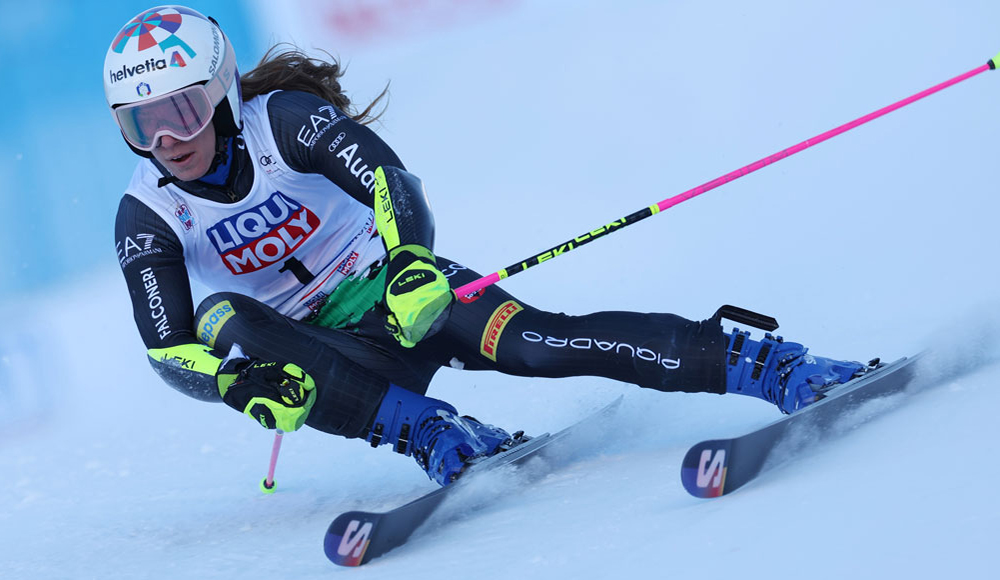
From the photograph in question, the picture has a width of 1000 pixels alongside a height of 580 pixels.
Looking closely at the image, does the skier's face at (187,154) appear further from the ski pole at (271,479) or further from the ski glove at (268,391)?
the ski pole at (271,479)

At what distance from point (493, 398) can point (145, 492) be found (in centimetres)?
135

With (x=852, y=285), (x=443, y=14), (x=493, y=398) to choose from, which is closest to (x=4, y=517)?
(x=493, y=398)

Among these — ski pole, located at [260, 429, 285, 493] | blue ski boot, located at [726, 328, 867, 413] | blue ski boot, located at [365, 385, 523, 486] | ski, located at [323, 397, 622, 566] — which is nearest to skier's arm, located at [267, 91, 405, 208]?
blue ski boot, located at [365, 385, 523, 486]

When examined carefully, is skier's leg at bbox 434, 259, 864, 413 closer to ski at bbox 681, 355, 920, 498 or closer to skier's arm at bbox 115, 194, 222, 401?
ski at bbox 681, 355, 920, 498

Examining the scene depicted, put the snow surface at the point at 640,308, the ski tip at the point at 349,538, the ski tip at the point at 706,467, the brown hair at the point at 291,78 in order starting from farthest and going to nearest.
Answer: the brown hair at the point at 291,78 → the ski tip at the point at 349,538 → the ski tip at the point at 706,467 → the snow surface at the point at 640,308

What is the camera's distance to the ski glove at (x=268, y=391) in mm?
2756

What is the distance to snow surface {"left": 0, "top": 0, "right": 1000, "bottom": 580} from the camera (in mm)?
2076

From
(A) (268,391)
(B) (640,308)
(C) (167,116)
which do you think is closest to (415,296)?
(A) (268,391)

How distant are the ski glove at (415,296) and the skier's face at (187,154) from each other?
707mm

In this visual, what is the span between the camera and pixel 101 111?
6344 millimetres

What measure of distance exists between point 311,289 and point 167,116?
2.51 ft

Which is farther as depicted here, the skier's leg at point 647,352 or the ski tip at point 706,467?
the skier's leg at point 647,352

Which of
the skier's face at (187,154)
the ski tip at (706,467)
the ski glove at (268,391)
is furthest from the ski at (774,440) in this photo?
the skier's face at (187,154)

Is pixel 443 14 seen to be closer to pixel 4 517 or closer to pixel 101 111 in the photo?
pixel 101 111
